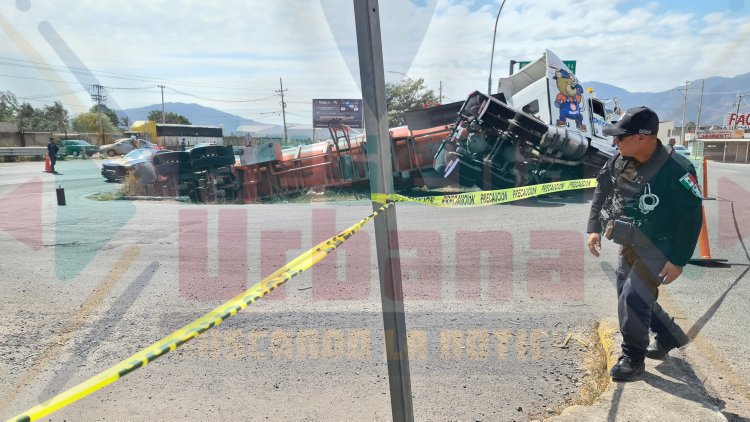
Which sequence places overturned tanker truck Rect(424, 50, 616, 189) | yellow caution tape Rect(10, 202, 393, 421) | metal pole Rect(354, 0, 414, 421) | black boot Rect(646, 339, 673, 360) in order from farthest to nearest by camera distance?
overturned tanker truck Rect(424, 50, 616, 189) < black boot Rect(646, 339, 673, 360) < metal pole Rect(354, 0, 414, 421) < yellow caution tape Rect(10, 202, 393, 421)

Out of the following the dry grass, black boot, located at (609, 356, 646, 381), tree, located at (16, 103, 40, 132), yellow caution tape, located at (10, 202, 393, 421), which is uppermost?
tree, located at (16, 103, 40, 132)

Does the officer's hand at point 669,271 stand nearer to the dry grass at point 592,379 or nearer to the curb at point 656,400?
the curb at point 656,400

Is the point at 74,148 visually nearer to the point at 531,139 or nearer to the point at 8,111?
the point at 8,111

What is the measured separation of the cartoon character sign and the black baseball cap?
932 cm

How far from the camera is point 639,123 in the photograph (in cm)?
295

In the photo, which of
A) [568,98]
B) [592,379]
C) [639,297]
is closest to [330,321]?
[592,379]

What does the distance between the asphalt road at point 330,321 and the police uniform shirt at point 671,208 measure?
2.97ft

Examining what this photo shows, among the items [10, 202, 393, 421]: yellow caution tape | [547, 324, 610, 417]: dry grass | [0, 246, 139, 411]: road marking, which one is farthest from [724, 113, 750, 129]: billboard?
[10, 202, 393, 421]: yellow caution tape

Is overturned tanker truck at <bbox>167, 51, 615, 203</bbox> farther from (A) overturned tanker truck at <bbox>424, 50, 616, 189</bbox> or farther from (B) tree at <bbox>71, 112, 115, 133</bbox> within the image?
(B) tree at <bbox>71, 112, 115, 133</bbox>

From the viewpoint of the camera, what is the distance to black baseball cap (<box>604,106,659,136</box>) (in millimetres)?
2938

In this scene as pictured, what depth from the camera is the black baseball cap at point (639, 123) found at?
9.64ft

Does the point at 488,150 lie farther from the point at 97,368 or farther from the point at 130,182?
the point at 130,182

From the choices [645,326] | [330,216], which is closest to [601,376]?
[645,326]

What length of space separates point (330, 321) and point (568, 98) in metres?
10.3
